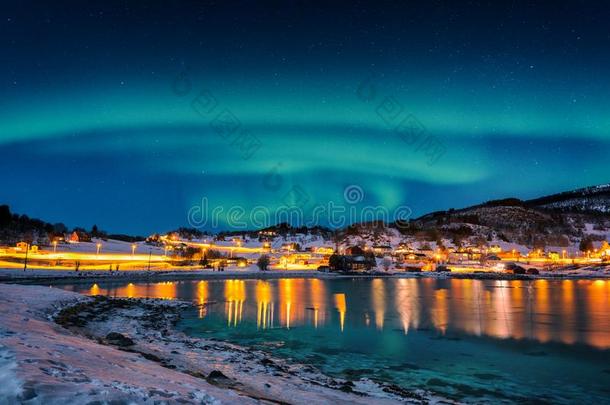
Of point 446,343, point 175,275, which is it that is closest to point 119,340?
point 446,343

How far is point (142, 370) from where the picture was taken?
11.6 metres

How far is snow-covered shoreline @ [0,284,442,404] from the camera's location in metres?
7.92

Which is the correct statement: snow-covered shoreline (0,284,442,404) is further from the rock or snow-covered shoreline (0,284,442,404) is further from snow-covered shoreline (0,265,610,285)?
snow-covered shoreline (0,265,610,285)

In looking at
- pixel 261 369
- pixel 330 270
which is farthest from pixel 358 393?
pixel 330 270

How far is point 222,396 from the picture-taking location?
984cm

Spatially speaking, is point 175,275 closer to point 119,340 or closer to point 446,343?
point 119,340

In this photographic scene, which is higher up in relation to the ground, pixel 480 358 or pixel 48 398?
pixel 48 398

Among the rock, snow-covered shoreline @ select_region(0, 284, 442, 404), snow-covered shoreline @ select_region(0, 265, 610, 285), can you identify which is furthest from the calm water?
snow-covered shoreline @ select_region(0, 265, 610, 285)

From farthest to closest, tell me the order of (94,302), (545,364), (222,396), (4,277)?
(4,277) → (94,302) → (545,364) → (222,396)

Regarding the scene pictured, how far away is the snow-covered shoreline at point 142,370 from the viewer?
7.92 m

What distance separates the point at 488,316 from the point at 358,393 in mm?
27193

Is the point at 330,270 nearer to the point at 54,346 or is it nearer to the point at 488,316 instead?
the point at 488,316

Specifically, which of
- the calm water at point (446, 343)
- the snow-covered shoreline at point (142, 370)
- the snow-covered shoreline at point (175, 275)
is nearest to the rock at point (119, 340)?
the snow-covered shoreline at point (142, 370)

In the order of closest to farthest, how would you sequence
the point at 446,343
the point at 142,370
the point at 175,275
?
1. the point at 142,370
2. the point at 446,343
3. the point at 175,275
